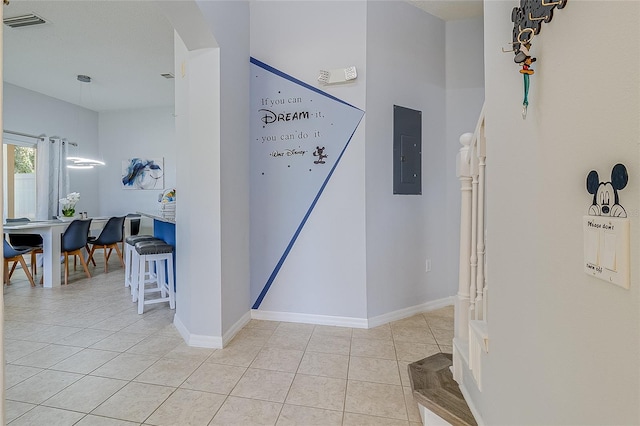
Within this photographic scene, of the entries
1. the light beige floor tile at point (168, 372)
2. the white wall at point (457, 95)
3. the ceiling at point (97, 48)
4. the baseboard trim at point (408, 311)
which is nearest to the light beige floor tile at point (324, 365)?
the baseboard trim at point (408, 311)

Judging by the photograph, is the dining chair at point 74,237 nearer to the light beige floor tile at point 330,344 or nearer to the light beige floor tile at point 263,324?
the light beige floor tile at point 263,324

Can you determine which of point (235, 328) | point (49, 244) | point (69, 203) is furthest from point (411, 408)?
point (69, 203)

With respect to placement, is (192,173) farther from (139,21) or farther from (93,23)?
(93,23)

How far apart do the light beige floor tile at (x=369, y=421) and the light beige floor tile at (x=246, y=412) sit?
0.36 meters

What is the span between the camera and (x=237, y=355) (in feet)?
7.14

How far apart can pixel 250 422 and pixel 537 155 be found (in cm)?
165

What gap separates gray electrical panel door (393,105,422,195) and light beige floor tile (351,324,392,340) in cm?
118

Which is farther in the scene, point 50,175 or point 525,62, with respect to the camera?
point 50,175

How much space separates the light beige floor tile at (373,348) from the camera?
2184 mm

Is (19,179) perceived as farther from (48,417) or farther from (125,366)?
(48,417)

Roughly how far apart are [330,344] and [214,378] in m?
0.85

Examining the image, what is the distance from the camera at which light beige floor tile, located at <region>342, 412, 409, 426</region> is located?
1.51 meters

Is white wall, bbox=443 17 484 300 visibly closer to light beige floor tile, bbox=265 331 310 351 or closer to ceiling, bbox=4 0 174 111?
light beige floor tile, bbox=265 331 310 351

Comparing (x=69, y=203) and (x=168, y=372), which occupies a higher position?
(x=69, y=203)
